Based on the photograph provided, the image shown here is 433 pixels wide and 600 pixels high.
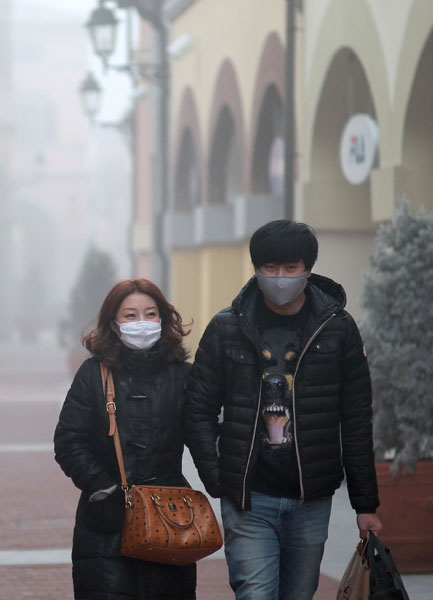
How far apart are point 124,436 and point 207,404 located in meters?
0.34

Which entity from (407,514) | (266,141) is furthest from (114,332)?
(266,141)

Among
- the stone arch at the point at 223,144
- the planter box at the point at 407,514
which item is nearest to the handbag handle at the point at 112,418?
the planter box at the point at 407,514

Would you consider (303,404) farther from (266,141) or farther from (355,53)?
(266,141)

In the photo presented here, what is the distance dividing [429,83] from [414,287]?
10.4 feet

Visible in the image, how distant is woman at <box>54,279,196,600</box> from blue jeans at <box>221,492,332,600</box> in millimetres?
306

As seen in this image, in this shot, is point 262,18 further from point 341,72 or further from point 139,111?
point 139,111

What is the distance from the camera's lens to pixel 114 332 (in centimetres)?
508

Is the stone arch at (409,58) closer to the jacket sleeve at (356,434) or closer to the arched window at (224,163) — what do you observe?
the jacket sleeve at (356,434)

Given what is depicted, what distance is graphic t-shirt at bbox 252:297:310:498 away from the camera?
15.3 feet

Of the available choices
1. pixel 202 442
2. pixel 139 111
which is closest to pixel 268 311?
pixel 202 442

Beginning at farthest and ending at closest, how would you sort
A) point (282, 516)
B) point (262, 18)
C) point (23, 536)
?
point (262, 18) < point (23, 536) < point (282, 516)

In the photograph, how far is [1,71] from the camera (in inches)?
2334

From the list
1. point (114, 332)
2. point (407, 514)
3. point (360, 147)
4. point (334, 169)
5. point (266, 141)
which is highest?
point (266, 141)

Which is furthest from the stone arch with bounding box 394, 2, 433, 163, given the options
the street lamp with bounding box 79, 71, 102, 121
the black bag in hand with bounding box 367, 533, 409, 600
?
the street lamp with bounding box 79, 71, 102, 121
